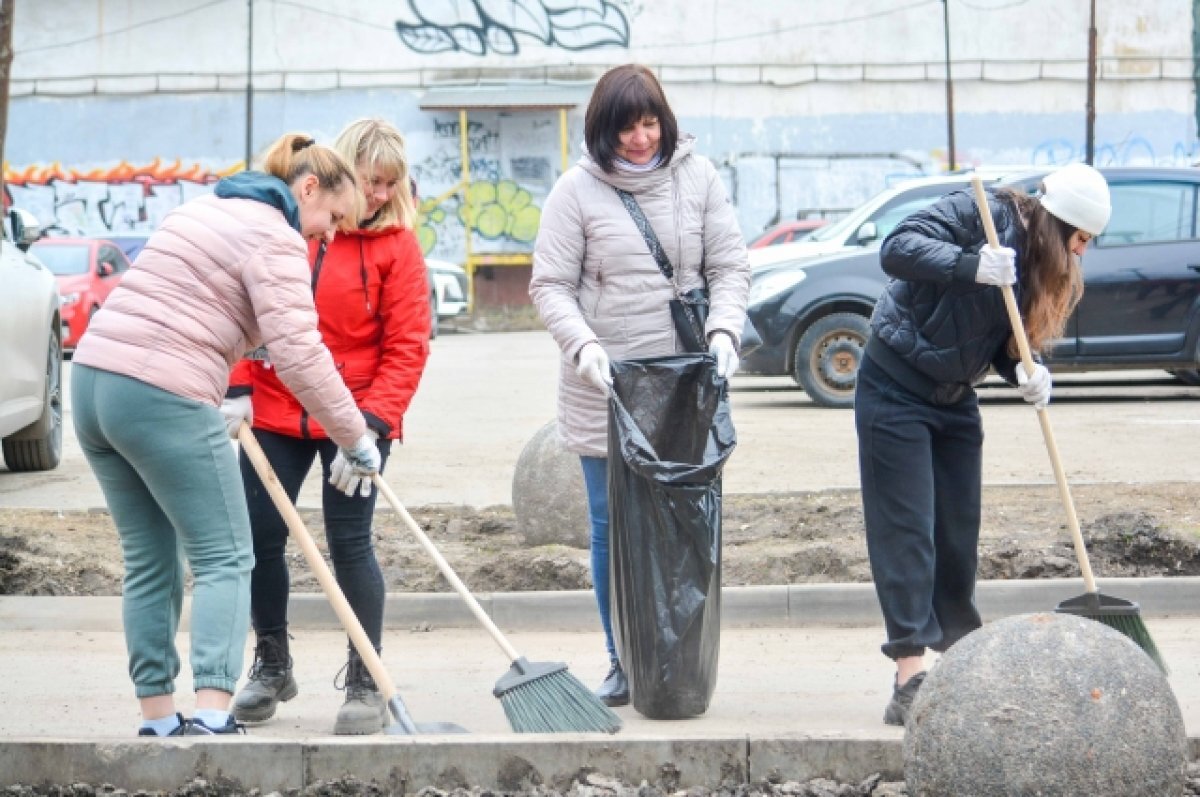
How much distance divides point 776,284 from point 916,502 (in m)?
9.48

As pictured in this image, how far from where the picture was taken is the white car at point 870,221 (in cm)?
1538

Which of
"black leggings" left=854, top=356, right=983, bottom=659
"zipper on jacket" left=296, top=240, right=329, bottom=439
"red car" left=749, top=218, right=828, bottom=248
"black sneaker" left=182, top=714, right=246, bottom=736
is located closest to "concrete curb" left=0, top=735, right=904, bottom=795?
"black sneaker" left=182, top=714, right=246, bottom=736

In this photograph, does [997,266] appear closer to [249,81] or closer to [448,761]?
[448,761]

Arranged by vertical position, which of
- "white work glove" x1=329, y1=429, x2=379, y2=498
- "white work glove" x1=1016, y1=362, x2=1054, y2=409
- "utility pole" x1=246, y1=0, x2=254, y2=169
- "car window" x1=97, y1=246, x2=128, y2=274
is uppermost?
"utility pole" x1=246, y1=0, x2=254, y2=169

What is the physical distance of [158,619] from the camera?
4.92 m

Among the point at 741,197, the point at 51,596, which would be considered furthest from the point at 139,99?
the point at 51,596

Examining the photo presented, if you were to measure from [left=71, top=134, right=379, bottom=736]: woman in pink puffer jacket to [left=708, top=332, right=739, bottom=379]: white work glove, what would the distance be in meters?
1.09

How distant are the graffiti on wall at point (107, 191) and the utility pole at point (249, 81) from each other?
2.69ft

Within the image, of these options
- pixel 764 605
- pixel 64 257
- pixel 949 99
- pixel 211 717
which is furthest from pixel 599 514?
pixel 949 99

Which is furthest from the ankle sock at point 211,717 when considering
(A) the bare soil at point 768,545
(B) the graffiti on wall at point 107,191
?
(B) the graffiti on wall at point 107,191

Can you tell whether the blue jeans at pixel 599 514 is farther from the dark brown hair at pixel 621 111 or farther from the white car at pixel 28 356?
the white car at pixel 28 356

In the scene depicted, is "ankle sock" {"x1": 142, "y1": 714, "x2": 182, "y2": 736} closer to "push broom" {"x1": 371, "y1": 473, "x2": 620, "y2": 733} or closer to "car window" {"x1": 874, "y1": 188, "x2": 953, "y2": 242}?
"push broom" {"x1": 371, "y1": 473, "x2": 620, "y2": 733}

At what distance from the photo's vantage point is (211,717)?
189 inches

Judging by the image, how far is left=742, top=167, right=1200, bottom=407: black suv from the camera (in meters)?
14.2
